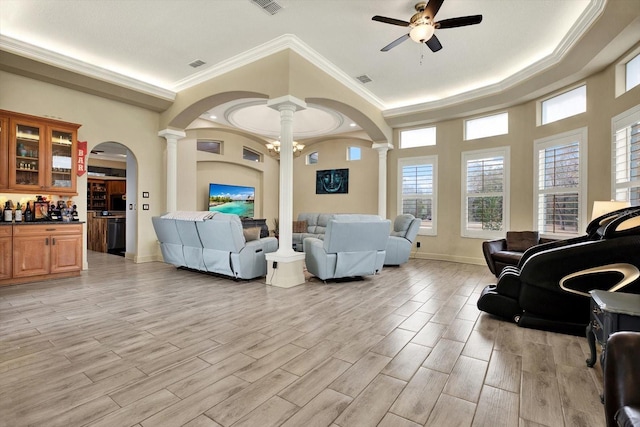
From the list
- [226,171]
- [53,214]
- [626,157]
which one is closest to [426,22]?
[626,157]

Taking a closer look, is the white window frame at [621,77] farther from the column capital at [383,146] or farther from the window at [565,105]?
the column capital at [383,146]

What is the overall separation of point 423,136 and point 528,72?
2672 millimetres

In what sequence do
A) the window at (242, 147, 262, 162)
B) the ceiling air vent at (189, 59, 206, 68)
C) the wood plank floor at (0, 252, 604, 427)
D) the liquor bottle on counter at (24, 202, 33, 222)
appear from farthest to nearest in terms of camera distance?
1. the window at (242, 147, 262, 162)
2. the ceiling air vent at (189, 59, 206, 68)
3. the liquor bottle on counter at (24, 202, 33, 222)
4. the wood plank floor at (0, 252, 604, 427)

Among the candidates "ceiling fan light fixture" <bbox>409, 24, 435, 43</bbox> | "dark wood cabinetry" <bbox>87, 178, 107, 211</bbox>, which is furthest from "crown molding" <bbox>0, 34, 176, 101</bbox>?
"dark wood cabinetry" <bbox>87, 178, 107, 211</bbox>

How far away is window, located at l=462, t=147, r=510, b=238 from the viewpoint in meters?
6.35

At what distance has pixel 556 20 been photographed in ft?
12.9

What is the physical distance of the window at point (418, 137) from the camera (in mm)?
7490

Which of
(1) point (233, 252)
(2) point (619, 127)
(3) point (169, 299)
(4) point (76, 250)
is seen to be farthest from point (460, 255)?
(4) point (76, 250)

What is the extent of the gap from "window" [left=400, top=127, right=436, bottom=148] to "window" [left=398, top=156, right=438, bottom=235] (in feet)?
1.33

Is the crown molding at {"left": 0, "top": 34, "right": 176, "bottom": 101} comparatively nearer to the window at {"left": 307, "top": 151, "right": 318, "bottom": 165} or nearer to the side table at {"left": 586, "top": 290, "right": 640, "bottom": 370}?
the window at {"left": 307, "top": 151, "right": 318, "bottom": 165}

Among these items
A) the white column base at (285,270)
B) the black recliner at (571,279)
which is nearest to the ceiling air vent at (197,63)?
the white column base at (285,270)

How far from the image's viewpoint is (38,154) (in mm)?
4879

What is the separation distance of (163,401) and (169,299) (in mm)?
2218

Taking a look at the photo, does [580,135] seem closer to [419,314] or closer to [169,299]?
[419,314]
